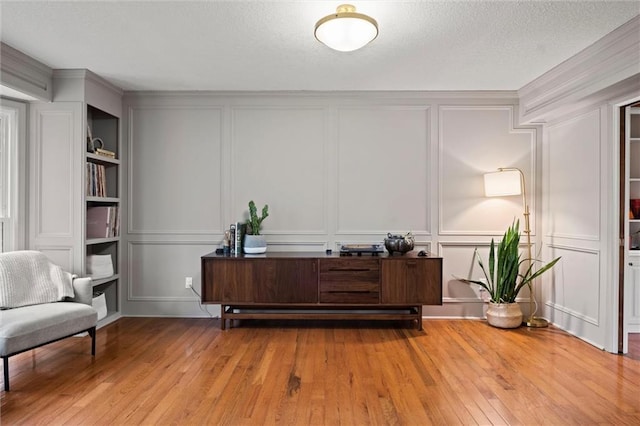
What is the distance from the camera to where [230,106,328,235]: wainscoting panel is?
13.3ft

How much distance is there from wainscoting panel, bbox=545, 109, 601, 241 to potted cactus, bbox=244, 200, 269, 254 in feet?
9.48

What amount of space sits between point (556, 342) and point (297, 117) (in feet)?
10.5

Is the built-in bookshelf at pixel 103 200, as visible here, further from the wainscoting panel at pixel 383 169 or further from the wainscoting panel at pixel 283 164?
the wainscoting panel at pixel 383 169

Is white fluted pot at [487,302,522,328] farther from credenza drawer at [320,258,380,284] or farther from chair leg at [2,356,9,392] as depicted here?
chair leg at [2,356,9,392]

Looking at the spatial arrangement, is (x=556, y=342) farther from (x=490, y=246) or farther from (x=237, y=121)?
(x=237, y=121)

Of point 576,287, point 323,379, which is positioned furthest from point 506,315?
point 323,379

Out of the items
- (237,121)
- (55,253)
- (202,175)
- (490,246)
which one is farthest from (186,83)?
(490,246)

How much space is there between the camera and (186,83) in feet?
12.3

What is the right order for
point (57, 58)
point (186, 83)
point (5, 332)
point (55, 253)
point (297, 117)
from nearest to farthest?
point (5, 332), point (57, 58), point (55, 253), point (186, 83), point (297, 117)

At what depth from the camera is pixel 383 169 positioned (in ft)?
13.3

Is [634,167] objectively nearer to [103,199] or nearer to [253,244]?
[253,244]

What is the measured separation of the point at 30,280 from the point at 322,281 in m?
2.35

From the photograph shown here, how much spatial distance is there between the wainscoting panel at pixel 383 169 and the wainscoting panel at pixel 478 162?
0.21 metres

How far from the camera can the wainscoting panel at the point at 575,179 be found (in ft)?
10.7
